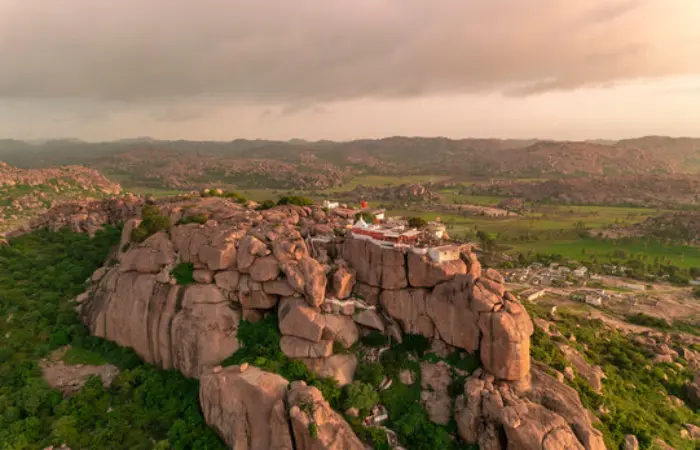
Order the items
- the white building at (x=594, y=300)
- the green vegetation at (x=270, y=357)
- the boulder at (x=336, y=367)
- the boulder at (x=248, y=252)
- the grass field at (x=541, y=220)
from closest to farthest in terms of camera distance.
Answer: the green vegetation at (x=270, y=357)
the boulder at (x=336, y=367)
the boulder at (x=248, y=252)
the white building at (x=594, y=300)
the grass field at (x=541, y=220)

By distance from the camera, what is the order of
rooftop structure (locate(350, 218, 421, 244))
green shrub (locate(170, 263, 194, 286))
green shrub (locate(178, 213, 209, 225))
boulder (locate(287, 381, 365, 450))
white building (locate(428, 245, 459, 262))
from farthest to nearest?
green shrub (locate(178, 213, 209, 225)) < green shrub (locate(170, 263, 194, 286)) < rooftop structure (locate(350, 218, 421, 244)) < white building (locate(428, 245, 459, 262)) < boulder (locate(287, 381, 365, 450))

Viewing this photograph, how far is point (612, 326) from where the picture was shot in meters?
60.7

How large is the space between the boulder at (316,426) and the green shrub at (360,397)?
227cm

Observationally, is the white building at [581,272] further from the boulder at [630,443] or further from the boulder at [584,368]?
the boulder at [630,443]

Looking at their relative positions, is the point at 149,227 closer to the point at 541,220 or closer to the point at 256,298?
the point at 256,298

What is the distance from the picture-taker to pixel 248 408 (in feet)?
100.0

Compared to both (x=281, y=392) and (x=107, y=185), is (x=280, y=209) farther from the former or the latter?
(x=107, y=185)

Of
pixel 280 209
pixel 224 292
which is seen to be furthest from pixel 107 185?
pixel 224 292

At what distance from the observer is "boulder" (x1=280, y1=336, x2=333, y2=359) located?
35.1 meters

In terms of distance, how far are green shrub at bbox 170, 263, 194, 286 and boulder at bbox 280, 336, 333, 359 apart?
12814mm

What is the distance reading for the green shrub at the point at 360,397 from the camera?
31984 mm

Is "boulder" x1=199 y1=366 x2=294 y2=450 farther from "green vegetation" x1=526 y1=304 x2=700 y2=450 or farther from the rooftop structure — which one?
"green vegetation" x1=526 y1=304 x2=700 y2=450

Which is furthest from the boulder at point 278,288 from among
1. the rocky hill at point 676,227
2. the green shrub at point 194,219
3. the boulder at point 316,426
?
the rocky hill at point 676,227

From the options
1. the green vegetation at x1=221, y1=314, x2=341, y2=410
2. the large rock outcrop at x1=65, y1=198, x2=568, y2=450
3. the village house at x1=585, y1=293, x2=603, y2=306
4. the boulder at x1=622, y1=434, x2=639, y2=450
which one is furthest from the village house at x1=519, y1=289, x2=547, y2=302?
the green vegetation at x1=221, y1=314, x2=341, y2=410
